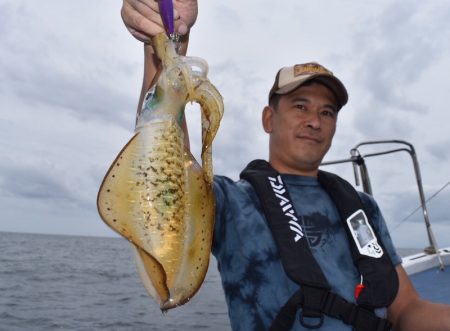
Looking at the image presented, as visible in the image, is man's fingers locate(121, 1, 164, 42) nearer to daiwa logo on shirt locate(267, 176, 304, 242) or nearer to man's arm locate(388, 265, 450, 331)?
daiwa logo on shirt locate(267, 176, 304, 242)

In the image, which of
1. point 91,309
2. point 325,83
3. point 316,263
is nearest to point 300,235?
point 316,263

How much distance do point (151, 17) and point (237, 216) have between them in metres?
1.11

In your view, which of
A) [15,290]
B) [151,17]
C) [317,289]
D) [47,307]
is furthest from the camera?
[15,290]

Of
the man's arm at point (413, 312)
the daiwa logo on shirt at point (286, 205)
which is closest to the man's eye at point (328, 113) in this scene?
the daiwa logo on shirt at point (286, 205)

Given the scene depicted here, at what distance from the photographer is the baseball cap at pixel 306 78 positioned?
112 inches

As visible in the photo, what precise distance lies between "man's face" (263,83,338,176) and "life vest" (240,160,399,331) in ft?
0.42

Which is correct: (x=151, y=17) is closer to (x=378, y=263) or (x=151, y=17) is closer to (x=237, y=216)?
(x=237, y=216)

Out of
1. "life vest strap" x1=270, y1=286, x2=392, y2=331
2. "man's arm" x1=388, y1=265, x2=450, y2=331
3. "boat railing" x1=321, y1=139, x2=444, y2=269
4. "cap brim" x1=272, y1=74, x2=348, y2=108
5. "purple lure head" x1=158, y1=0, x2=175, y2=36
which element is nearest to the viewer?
"purple lure head" x1=158, y1=0, x2=175, y2=36

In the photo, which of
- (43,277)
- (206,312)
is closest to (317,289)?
(206,312)

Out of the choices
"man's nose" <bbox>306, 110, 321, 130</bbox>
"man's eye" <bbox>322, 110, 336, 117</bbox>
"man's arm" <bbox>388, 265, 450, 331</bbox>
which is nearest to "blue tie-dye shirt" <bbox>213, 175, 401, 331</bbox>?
"man's arm" <bbox>388, 265, 450, 331</bbox>

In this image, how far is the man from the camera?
237 centimetres

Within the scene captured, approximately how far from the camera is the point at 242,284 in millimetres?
2414

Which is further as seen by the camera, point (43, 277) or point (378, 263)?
point (43, 277)

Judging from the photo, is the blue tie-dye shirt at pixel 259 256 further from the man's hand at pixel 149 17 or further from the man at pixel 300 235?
the man's hand at pixel 149 17
